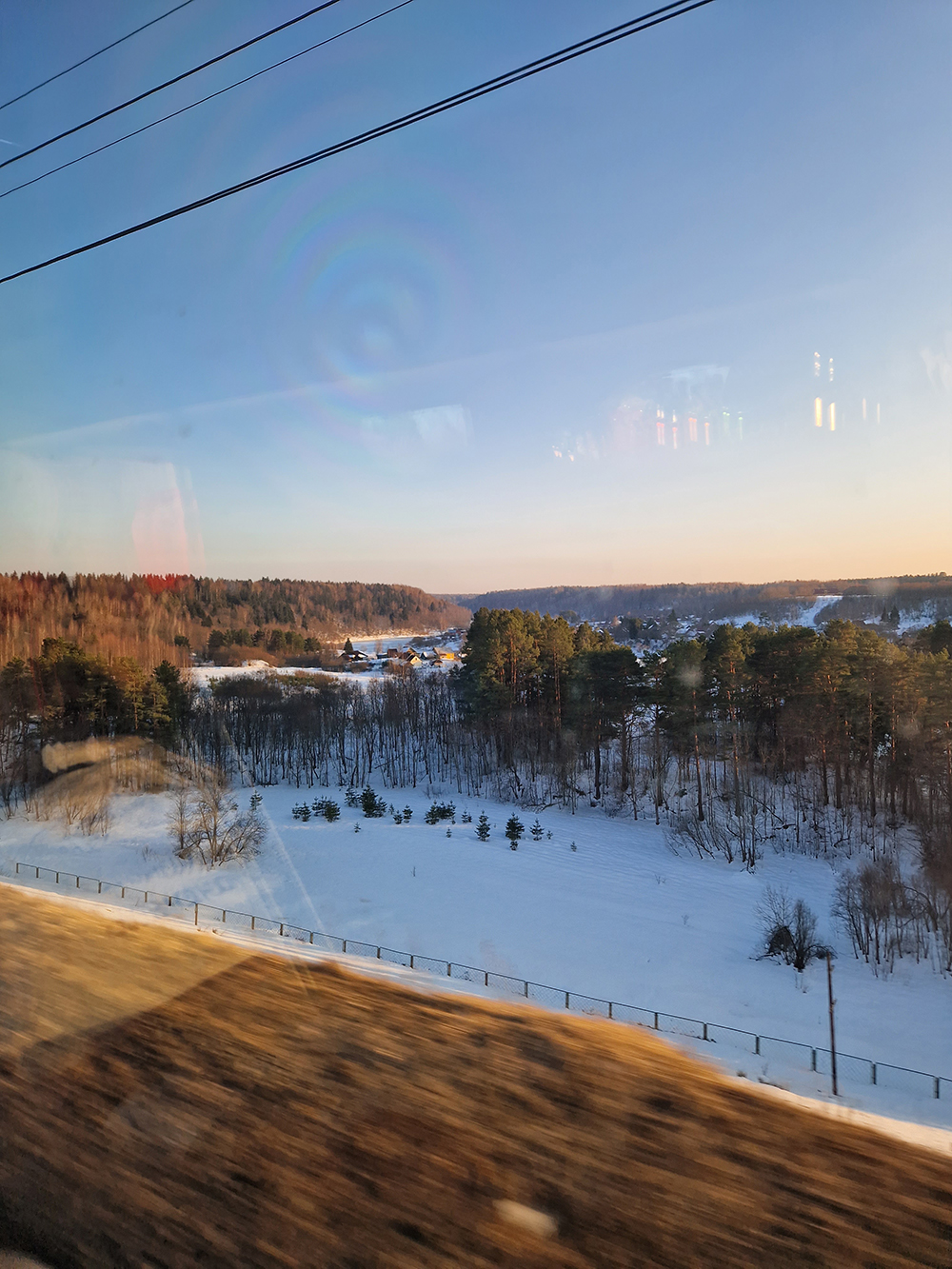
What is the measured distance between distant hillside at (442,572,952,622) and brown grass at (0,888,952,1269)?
3071 inches

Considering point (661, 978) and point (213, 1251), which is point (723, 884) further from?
point (213, 1251)

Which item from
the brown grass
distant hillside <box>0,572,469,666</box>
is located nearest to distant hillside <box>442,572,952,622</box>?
distant hillside <box>0,572,469,666</box>

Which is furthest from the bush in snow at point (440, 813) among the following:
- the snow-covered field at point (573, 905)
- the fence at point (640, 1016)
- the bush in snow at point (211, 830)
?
the fence at point (640, 1016)

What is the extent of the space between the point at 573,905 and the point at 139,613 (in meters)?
39.8

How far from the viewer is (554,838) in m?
27.6

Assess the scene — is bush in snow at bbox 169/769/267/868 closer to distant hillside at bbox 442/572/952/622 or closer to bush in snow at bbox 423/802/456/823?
bush in snow at bbox 423/802/456/823

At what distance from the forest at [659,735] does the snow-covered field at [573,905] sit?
67.5 inches

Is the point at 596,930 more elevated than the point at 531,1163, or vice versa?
the point at 531,1163

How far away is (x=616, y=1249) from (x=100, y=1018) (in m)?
2.32

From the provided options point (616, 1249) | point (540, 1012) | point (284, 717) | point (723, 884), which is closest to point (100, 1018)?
point (540, 1012)

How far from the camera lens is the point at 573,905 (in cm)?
2017

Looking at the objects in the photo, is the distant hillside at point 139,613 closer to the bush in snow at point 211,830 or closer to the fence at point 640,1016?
the bush in snow at point 211,830

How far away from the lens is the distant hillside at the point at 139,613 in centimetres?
3784

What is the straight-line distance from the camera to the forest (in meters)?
24.2
